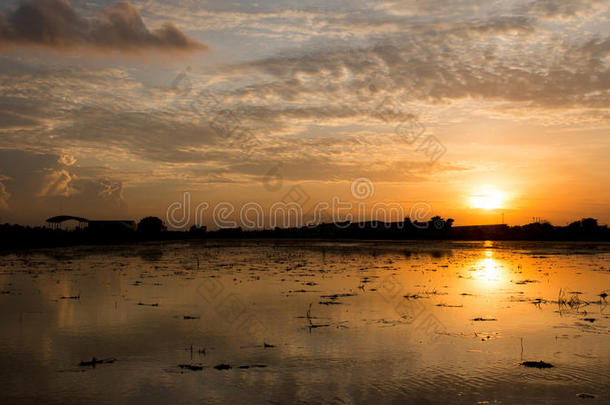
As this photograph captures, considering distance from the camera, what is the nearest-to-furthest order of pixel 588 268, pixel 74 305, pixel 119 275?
pixel 74 305 → pixel 119 275 → pixel 588 268

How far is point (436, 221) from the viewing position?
12231cm

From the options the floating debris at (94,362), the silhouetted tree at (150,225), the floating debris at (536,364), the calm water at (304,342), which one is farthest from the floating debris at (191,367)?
the silhouetted tree at (150,225)

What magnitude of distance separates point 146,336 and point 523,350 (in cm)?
709

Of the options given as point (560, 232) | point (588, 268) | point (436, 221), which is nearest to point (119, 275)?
point (588, 268)

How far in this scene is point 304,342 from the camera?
374 inches

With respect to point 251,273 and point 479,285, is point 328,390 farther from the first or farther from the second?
point 251,273

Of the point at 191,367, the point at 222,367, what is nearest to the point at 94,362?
the point at 191,367

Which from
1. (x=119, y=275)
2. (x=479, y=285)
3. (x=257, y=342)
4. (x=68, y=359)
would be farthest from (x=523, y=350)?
(x=119, y=275)

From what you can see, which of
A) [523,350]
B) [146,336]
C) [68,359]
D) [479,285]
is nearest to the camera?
[68,359]

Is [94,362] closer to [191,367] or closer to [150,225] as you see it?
[191,367]

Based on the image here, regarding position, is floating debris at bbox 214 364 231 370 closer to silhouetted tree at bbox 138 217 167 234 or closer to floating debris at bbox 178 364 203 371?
floating debris at bbox 178 364 203 371

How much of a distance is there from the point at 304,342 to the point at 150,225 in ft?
310

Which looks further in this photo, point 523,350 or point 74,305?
point 74,305

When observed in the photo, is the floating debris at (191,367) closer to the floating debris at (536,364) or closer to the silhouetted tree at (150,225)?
the floating debris at (536,364)
